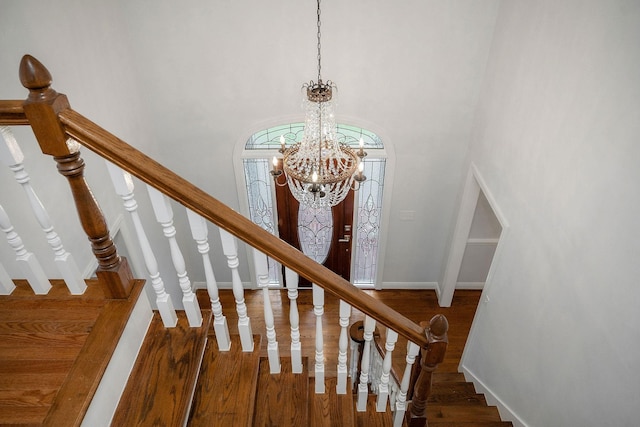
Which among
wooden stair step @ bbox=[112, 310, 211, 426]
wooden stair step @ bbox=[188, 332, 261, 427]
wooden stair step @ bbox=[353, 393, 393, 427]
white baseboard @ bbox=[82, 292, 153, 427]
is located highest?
white baseboard @ bbox=[82, 292, 153, 427]

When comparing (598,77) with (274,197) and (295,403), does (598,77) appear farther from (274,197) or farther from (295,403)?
(274,197)

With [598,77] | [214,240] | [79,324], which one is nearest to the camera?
[79,324]

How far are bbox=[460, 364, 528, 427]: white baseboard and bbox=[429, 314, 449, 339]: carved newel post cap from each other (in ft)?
7.55

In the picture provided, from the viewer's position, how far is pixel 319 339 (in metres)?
1.98

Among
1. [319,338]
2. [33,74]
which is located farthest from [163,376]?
[33,74]

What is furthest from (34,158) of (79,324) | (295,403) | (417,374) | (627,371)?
(627,371)

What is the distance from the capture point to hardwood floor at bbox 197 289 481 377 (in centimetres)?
502

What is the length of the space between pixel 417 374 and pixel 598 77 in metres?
1.93

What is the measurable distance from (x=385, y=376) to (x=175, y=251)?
1146mm

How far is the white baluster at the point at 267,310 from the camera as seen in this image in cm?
166

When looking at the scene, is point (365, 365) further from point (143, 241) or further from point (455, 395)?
point (455, 395)

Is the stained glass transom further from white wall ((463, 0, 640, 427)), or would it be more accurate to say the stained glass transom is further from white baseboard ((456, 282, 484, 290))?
white baseboard ((456, 282, 484, 290))

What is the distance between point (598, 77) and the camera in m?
2.40

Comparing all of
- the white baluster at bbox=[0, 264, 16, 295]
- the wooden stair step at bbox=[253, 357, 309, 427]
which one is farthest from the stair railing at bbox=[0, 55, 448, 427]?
the white baluster at bbox=[0, 264, 16, 295]
